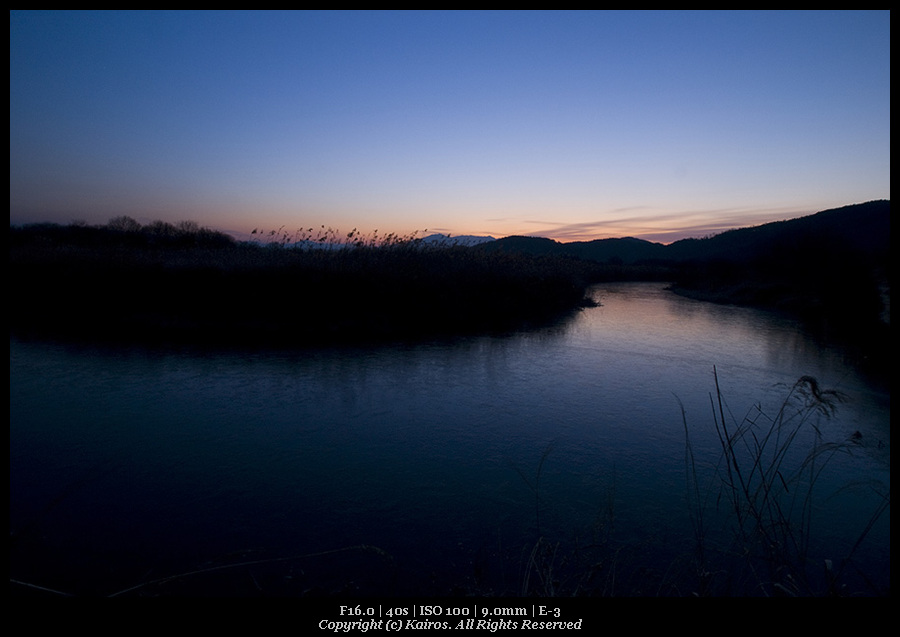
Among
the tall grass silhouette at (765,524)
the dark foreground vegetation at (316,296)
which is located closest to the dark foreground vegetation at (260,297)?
the dark foreground vegetation at (316,296)

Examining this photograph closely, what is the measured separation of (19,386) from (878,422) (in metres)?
7.36

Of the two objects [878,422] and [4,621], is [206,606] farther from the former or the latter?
[878,422]

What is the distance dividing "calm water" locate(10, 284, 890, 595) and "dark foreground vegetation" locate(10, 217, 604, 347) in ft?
5.19

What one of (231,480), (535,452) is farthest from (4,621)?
(535,452)

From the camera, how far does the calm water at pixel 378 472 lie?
1.97m

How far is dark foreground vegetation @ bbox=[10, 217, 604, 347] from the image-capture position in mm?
6930

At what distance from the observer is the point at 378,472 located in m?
2.79

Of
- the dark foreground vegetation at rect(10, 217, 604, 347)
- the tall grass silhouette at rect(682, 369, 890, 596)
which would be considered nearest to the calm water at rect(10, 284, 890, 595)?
the tall grass silhouette at rect(682, 369, 890, 596)

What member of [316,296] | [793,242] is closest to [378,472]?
[316,296]

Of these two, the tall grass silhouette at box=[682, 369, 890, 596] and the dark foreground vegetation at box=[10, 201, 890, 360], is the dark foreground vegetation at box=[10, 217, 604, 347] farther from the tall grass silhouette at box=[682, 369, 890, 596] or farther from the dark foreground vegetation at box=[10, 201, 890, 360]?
the tall grass silhouette at box=[682, 369, 890, 596]

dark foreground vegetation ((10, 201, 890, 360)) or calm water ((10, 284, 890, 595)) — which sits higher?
dark foreground vegetation ((10, 201, 890, 360))

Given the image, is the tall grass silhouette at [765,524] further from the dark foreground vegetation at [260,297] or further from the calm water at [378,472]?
the dark foreground vegetation at [260,297]

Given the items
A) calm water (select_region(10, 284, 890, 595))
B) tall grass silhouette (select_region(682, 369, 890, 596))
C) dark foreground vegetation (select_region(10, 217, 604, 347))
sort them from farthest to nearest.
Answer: dark foreground vegetation (select_region(10, 217, 604, 347)) < calm water (select_region(10, 284, 890, 595)) < tall grass silhouette (select_region(682, 369, 890, 596))

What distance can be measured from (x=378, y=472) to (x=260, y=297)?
577 centimetres
